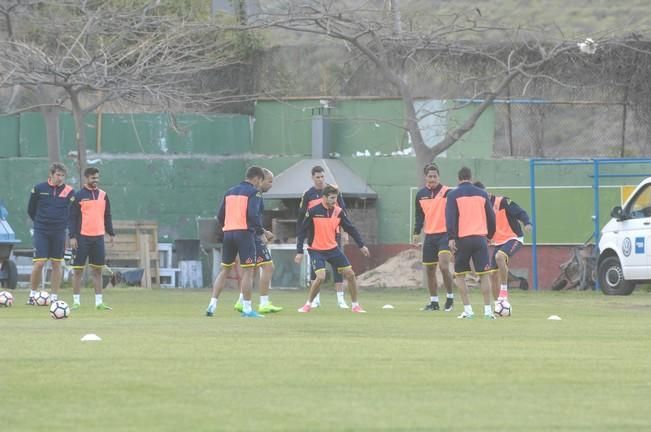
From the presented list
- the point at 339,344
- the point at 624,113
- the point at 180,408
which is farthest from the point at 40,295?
the point at 624,113

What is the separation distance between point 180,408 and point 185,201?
3029 cm

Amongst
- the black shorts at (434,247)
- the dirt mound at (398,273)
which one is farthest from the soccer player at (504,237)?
the dirt mound at (398,273)

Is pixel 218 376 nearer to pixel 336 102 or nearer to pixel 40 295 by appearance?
pixel 40 295

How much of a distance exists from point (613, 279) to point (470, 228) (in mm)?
10882

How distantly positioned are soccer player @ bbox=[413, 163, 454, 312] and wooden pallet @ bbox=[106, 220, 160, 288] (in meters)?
13.8

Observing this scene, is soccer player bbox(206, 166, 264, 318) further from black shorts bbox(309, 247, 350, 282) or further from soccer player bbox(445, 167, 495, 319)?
black shorts bbox(309, 247, 350, 282)

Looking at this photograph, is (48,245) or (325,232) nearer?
(325,232)

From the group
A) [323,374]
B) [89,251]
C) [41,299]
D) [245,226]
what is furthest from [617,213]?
[323,374]

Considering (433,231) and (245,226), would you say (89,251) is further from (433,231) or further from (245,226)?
(433,231)

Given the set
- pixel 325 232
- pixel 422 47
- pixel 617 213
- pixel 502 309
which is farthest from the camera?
pixel 422 47

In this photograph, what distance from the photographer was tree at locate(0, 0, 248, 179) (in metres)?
31.6

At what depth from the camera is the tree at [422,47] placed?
3244 centimetres

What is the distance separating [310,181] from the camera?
37469 millimetres

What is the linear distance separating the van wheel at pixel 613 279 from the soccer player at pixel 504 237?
7.58m
